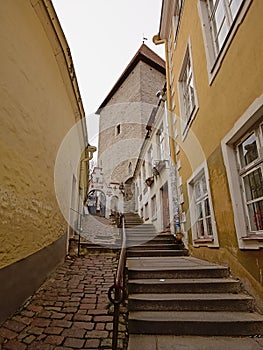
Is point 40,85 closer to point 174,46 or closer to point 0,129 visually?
point 0,129

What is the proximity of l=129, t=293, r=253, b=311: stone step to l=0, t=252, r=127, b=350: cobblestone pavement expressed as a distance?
31 centimetres

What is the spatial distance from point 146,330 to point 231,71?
3.74 m

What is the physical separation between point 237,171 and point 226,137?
0.57 metres

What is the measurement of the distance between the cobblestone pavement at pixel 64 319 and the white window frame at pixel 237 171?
1925mm

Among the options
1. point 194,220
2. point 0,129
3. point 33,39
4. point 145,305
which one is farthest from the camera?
point 194,220

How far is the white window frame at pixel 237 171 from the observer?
268cm

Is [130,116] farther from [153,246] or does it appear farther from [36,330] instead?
[36,330]

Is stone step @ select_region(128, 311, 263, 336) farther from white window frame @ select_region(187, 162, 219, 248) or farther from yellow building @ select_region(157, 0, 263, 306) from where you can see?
white window frame @ select_region(187, 162, 219, 248)

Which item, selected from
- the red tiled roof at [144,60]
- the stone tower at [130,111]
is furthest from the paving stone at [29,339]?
the red tiled roof at [144,60]

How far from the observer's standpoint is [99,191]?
25.2 metres

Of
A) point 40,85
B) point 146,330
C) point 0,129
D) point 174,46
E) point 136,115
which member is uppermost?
point 136,115

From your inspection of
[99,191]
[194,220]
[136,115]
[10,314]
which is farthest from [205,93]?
[99,191]

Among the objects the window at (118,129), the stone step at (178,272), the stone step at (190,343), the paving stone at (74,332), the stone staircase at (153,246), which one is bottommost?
the stone step at (190,343)

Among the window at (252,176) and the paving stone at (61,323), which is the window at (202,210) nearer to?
the window at (252,176)
